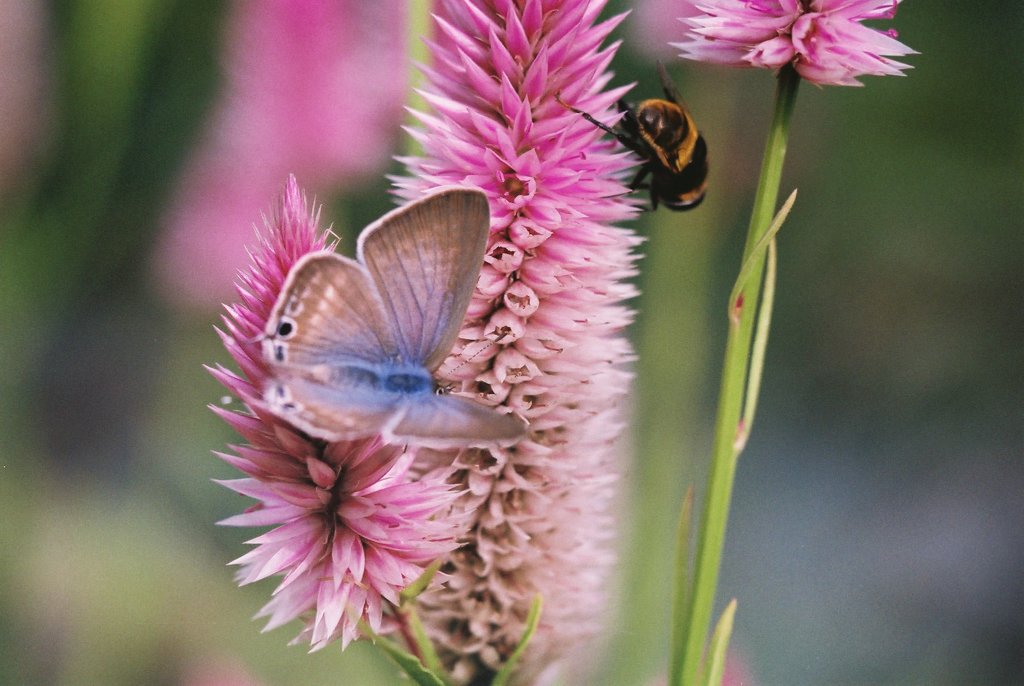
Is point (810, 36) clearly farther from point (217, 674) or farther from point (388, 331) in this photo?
point (217, 674)

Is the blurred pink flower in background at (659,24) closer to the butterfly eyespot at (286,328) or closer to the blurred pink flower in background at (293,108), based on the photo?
the blurred pink flower in background at (293,108)

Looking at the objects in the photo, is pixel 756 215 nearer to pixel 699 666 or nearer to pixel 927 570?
pixel 699 666

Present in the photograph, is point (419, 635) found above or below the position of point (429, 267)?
below

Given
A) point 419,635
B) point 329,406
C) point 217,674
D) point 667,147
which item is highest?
point 667,147

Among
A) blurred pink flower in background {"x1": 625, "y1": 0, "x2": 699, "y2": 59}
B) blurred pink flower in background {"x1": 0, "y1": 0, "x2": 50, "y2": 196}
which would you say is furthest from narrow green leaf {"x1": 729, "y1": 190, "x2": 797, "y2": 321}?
blurred pink flower in background {"x1": 0, "y1": 0, "x2": 50, "y2": 196}

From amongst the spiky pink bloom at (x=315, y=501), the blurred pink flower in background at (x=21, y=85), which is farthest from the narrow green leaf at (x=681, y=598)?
the blurred pink flower in background at (x=21, y=85)

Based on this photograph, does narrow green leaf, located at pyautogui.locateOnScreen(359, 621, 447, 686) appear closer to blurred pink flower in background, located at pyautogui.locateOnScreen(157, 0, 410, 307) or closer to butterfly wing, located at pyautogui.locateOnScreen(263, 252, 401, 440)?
butterfly wing, located at pyautogui.locateOnScreen(263, 252, 401, 440)

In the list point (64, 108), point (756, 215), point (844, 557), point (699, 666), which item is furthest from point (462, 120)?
point (844, 557)

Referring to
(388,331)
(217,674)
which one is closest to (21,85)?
(217,674)
